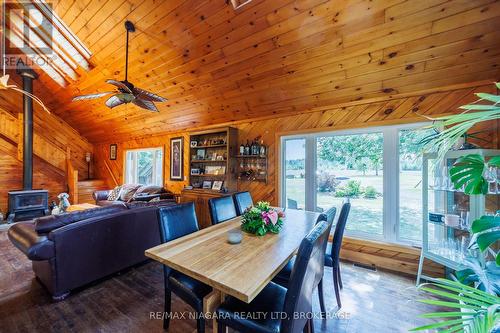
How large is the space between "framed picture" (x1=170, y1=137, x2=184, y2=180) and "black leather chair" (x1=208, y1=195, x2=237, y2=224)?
2.92m

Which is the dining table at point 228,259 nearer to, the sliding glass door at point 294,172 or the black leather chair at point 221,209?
the black leather chair at point 221,209

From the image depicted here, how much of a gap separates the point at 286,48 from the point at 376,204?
2.49 meters

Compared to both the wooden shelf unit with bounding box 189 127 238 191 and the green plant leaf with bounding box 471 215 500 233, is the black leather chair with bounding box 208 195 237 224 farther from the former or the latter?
the green plant leaf with bounding box 471 215 500 233

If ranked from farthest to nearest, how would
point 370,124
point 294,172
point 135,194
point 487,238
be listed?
1. point 135,194
2. point 294,172
3. point 370,124
4. point 487,238

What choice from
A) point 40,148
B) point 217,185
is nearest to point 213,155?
point 217,185

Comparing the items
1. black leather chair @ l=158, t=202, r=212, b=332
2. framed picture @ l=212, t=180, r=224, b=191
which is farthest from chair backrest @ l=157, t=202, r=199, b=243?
framed picture @ l=212, t=180, r=224, b=191

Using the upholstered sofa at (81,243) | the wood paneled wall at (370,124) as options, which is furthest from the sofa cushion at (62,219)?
the wood paneled wall at (370,124)

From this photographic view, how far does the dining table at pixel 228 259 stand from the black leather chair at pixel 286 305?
5.0 inches

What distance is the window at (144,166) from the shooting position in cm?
586

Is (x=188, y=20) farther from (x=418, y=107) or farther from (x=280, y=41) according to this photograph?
(x=418, y=107)

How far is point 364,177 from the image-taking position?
3188 mm

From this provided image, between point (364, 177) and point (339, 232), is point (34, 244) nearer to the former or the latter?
point (339, 232)

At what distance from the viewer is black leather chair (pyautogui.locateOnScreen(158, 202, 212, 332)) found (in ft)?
4.91

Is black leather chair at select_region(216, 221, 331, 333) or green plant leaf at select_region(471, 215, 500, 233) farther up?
green plant leaf at select_region(471, 215, 500, 233)
